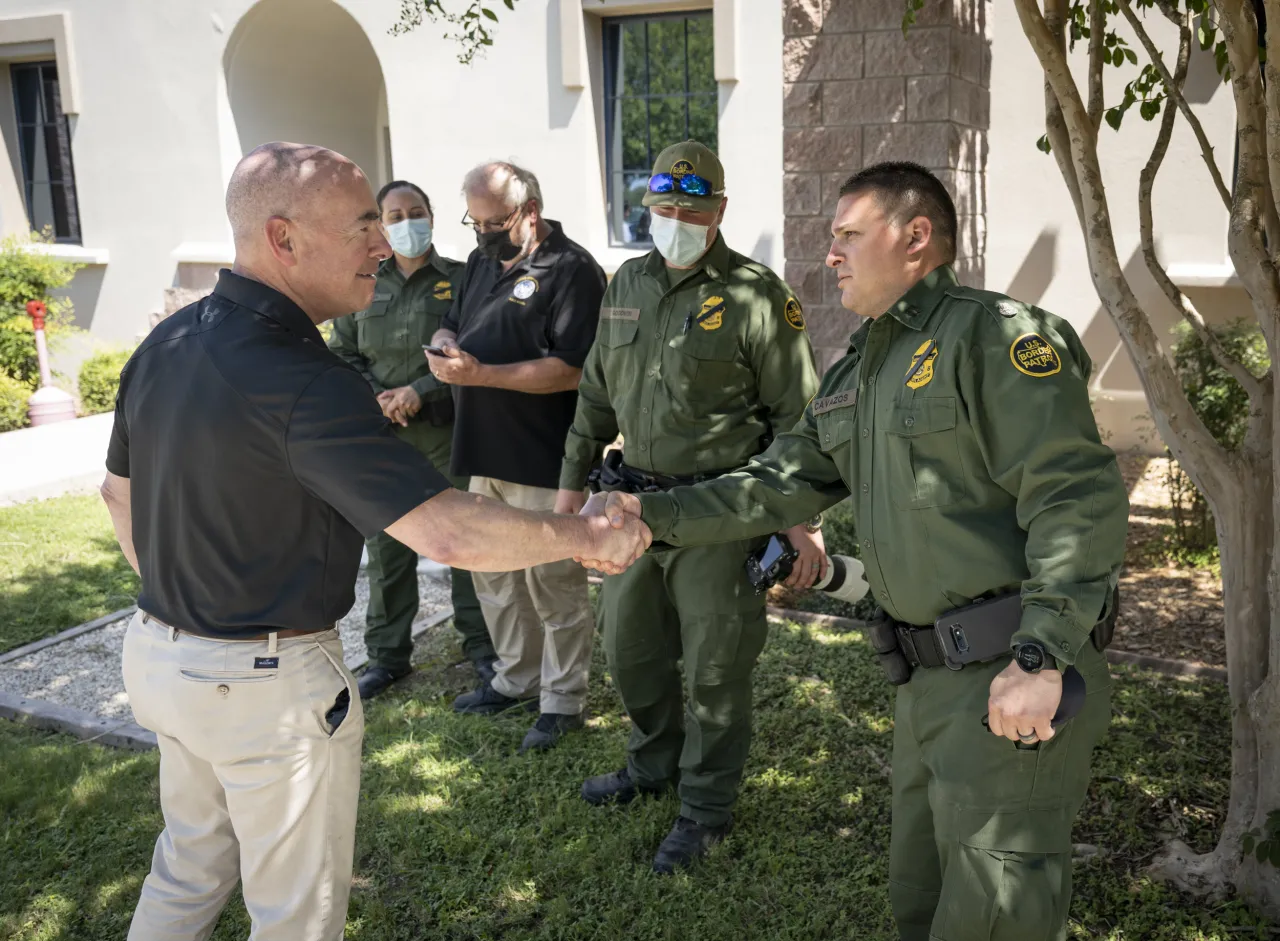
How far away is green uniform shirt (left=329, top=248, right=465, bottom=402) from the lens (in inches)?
206

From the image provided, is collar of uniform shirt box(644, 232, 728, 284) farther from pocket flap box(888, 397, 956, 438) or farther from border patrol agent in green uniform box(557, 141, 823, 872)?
pocket flap box(888, 397, 956, 438)

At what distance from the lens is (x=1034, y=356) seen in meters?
2.38

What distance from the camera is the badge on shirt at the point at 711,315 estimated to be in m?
3.81

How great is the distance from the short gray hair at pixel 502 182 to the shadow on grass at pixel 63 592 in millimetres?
3651

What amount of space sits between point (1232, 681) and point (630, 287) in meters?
2.32

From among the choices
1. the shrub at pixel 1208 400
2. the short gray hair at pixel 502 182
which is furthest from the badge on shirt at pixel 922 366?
the shrub at pixel 1208 400

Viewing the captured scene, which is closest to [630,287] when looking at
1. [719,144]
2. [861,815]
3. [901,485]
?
[901,485]

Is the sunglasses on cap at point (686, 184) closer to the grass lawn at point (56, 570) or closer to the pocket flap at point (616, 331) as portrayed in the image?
the pocket flap at point (616, 331)

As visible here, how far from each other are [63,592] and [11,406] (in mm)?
5667

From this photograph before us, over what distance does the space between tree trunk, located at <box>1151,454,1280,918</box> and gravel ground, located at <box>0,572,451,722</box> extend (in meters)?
3.90

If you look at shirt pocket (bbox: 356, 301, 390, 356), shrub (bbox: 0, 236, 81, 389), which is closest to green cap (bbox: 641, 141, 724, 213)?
shirt pocket (bbox: 356, 301, 390, 356)

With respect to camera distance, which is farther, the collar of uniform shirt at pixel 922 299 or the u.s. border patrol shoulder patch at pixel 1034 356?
the collar of uniform shirt at pixel 922 299

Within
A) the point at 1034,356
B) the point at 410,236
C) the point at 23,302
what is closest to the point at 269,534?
the point at 1034,356

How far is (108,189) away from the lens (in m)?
13.2
